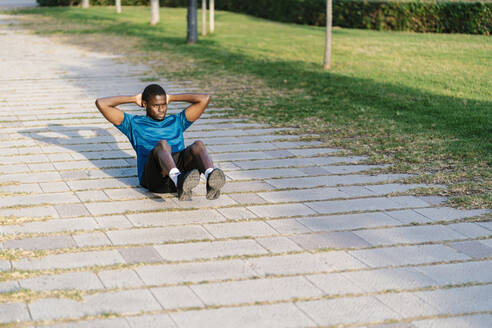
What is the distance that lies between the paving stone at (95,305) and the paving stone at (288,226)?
1.33 meters

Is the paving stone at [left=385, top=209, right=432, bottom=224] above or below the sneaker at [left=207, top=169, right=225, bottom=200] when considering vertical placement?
below

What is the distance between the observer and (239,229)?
4.98 meters

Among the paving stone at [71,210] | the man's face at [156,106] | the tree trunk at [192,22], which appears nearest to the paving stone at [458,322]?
the paving stone at [71,210]

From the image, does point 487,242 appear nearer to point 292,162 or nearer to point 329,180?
point 329,180

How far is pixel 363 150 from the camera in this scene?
23.7 feet

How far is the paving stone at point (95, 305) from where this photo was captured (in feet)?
12.1

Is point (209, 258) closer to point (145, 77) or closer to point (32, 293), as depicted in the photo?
point (32, 293)

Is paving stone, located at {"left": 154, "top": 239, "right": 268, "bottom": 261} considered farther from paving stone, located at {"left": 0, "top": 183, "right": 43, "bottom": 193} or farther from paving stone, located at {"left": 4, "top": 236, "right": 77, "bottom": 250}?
paving stone, located at {"left": 0, "top": 183, "right": 43, "bottom": 193}

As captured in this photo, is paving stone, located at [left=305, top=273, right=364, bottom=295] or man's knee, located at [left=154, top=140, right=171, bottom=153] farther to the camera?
man's knee, located at [left=154, top=140, right=171, bottom=153]

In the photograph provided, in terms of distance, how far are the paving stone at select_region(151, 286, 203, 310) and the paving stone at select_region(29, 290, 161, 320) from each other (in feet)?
0.14

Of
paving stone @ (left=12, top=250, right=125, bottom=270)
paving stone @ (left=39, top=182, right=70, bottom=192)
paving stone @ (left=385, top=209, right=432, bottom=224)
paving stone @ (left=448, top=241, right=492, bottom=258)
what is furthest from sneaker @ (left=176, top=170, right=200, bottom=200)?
paving stone @ (left=448, top=241, right=492, bottom=258)

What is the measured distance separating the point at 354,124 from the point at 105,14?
19108mm

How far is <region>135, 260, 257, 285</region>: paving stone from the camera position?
13.6 feet

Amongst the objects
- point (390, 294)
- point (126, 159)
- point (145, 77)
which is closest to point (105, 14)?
point (145, 77)
